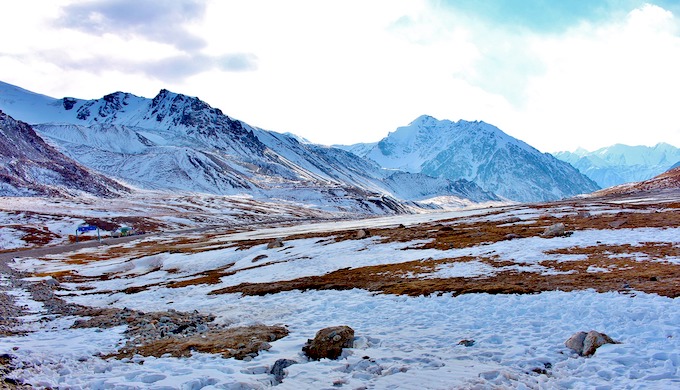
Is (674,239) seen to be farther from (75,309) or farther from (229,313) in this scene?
(75,309)

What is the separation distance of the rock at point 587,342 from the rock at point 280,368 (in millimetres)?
8682

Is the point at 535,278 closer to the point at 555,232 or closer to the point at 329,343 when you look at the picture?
the point at 329,343

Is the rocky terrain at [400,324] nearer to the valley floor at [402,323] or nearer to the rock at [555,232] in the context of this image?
the valley floor at [402,323]

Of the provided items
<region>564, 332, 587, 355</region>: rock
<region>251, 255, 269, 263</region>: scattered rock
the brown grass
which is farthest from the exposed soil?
<region>251, 255, 269, 263</region>: scattered rock

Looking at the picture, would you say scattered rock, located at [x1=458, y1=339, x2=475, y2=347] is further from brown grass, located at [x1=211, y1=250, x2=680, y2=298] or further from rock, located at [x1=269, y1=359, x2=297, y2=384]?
brown grass, located at [x1=211, y1=250, x2=680, y2=298]

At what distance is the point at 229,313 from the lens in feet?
75.8

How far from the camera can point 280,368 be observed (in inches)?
521

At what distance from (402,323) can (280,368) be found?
20.4 ft

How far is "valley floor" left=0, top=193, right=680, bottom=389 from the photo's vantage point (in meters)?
12.3

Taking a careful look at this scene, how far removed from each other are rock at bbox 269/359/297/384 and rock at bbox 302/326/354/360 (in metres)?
0.92

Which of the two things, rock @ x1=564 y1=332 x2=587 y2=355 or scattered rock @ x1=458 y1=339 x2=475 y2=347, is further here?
scattered rock @ x1=458 y1=339 x2=475 y2=347

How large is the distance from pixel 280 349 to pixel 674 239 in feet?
100

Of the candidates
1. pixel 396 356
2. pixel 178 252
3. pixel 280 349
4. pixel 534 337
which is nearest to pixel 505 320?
pixel 534 337

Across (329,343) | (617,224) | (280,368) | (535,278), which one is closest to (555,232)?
(617,224)
